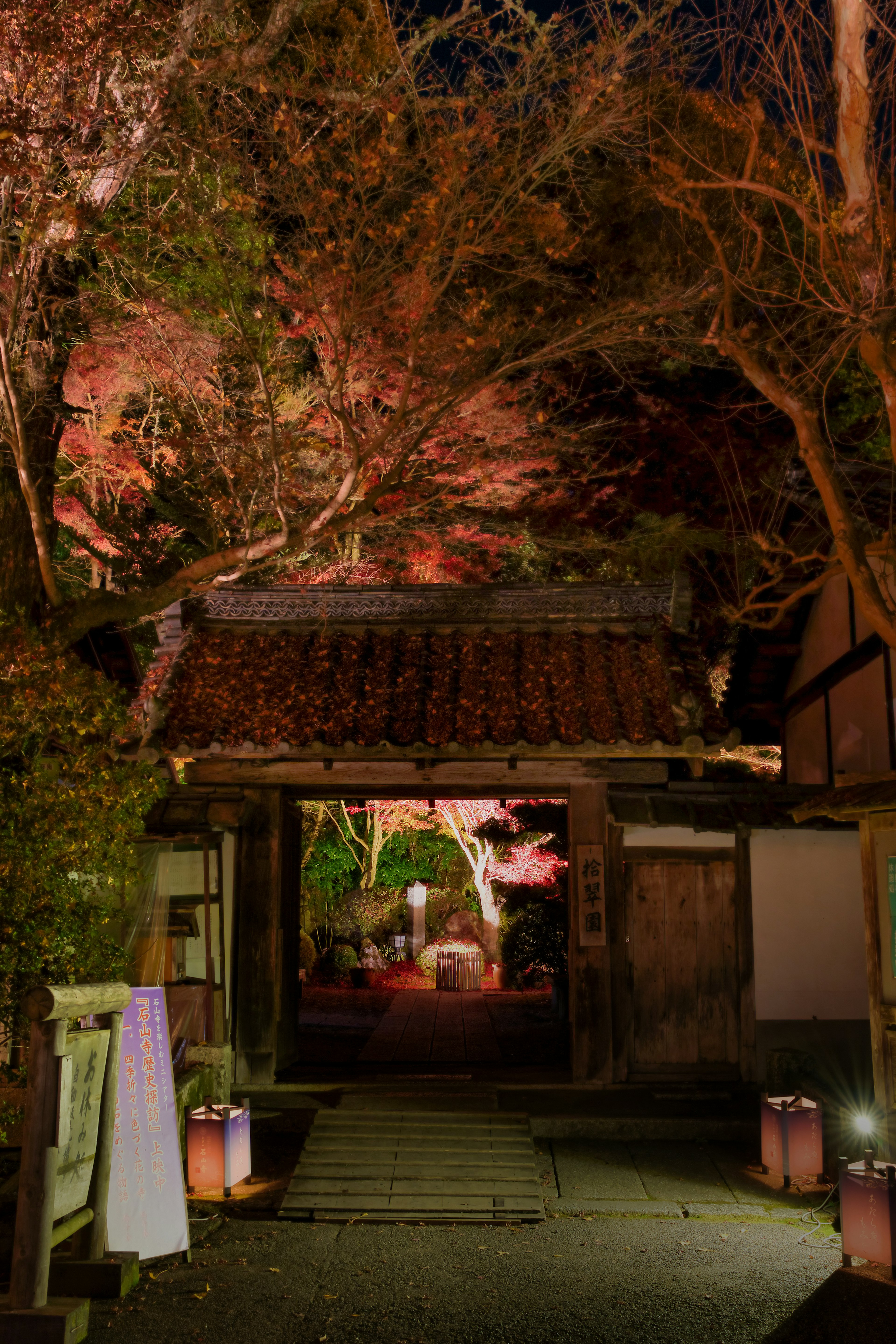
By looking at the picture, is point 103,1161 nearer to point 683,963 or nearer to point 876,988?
point 876,988

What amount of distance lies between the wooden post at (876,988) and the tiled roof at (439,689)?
2.60 meters

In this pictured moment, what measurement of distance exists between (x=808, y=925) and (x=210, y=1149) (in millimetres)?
6918

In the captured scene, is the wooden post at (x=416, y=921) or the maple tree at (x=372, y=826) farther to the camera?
the maple tree at (x=372, y=826)

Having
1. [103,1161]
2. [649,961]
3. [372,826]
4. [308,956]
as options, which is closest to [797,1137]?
[649,961]

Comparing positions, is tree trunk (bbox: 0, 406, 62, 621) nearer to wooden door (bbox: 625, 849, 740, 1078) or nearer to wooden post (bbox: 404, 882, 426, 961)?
wooden door (bbox: 625, 849, 740, 1078)

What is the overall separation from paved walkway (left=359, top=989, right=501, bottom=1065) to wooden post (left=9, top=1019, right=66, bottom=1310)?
25.4 ft

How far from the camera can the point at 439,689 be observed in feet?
38.0

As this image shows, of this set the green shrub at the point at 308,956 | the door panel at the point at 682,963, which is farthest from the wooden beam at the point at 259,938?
the green shrub at the point at 308,956

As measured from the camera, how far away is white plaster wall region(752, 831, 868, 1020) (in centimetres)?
1109

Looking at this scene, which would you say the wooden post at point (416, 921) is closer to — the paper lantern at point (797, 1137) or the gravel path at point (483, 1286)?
the paper lantern at point (797, 1137)

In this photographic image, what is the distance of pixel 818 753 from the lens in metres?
14.0

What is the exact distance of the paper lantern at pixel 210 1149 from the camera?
8.12 meters

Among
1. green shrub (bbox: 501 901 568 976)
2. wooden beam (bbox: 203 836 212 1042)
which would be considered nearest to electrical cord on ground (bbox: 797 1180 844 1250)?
wooden beam (bbox: 203 836 212 1042)

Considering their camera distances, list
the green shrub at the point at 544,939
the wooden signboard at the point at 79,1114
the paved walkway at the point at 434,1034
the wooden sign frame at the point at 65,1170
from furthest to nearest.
Answer: the green shrub at the point at 544,939
the paved walkway at the point at 434,1034
the wooden signboard at the point at 79,1114
the wooden sign frame at the point at 65,1170
